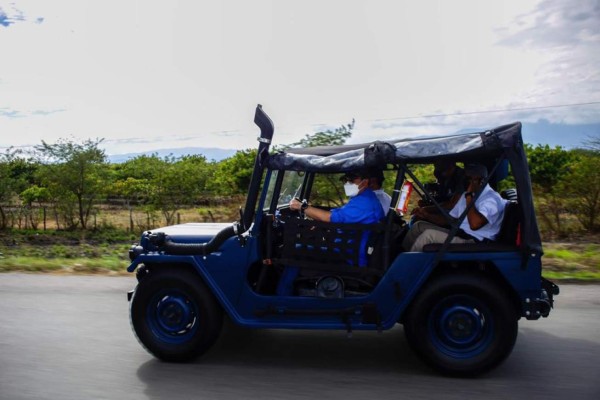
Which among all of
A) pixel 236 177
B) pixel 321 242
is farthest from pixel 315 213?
pixel 236 177

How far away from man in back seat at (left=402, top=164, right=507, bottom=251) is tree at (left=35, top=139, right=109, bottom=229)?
2903 centimetres

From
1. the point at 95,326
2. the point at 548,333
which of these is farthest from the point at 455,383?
the point at 95,326

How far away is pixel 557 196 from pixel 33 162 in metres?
28.2

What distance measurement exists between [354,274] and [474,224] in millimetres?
1031

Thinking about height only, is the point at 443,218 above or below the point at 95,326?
above

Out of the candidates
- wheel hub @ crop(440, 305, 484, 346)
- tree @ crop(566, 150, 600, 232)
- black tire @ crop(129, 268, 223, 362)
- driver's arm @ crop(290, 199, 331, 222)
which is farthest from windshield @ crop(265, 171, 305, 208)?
tree @ crop(566, 150, 600, 232)

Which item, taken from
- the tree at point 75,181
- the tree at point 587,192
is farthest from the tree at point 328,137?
the tree at point 75,181

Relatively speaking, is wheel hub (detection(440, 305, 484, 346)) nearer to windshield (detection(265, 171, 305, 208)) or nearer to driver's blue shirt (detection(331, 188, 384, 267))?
driver's blue shirt (detection(331, 188, 384, 267))

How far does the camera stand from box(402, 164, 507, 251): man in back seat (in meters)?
5.13

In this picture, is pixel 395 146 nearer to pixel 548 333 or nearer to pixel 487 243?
pixel 487 243

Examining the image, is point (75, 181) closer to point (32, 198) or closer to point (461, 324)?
point (32, 198)

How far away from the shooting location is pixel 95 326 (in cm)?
663

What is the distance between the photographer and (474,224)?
201 inches

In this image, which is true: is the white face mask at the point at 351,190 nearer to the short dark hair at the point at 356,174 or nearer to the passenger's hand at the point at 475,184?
the short dark hair at the point at 356,174
